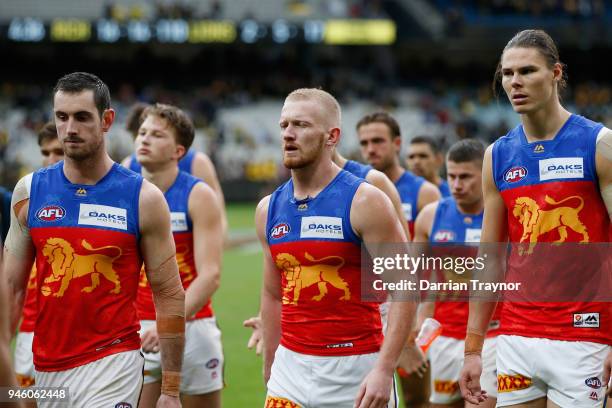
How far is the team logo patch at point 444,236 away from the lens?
787cm

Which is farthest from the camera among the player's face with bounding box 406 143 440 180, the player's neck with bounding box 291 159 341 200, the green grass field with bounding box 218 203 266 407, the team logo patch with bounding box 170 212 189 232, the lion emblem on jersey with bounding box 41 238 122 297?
the green grass field with bounding box 218 203 266 407

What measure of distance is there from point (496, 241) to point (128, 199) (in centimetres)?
210

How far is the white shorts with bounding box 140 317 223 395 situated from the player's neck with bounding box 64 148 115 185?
224cm

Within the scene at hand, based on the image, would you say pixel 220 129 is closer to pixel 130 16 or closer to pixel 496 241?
pixel 130 16

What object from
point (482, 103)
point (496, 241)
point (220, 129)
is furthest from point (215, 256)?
point (482, 103)

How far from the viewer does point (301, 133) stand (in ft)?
17.5

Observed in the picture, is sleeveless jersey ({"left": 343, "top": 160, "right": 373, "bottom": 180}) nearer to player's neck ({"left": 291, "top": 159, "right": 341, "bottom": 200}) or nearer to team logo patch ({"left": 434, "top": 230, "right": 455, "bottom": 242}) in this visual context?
team logo patch ({"left": 434, "top": 230, "right": 455, "bottom": 242})

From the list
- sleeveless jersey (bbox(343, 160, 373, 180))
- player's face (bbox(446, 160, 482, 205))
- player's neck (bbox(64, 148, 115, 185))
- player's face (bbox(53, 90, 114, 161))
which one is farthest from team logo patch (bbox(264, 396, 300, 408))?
player's face (bbox(446, 160, 482, 205))

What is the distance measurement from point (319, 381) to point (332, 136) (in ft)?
4.52

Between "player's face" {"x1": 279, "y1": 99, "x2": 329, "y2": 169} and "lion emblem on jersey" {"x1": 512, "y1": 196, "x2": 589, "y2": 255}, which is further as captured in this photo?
"player's face" {"x1": 279, "y1": 99, "x2": 329, "y2": 169}

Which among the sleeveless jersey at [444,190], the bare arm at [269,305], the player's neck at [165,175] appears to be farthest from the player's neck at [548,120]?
the sleeveless jersey at [444,190]

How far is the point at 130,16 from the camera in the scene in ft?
136

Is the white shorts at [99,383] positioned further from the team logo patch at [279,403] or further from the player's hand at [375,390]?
the player's hand at [375,390]

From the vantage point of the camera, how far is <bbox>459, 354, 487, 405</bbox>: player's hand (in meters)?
5.36
